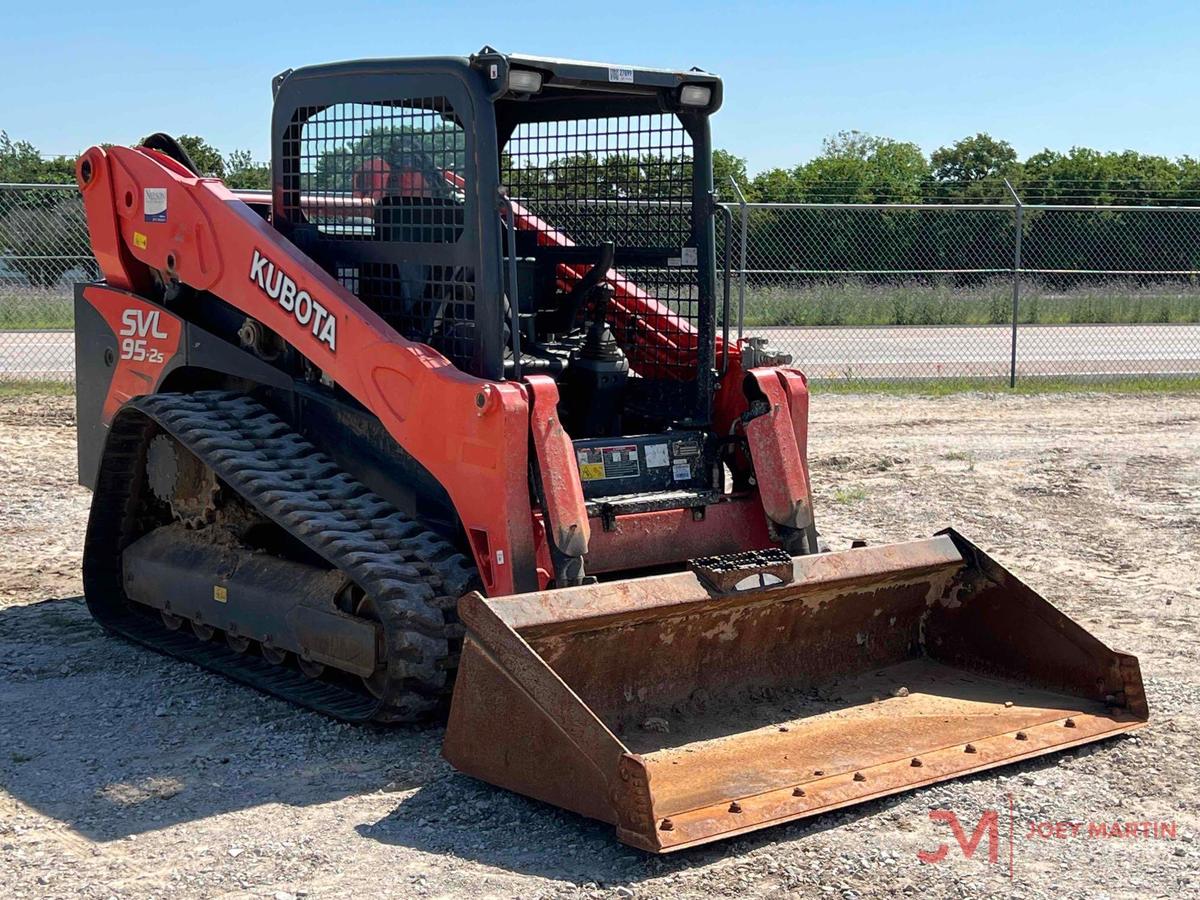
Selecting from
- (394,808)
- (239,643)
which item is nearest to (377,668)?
(394,808)

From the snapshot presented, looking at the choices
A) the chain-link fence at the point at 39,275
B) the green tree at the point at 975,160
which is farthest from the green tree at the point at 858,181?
the chain-link fence at the point at 39,275

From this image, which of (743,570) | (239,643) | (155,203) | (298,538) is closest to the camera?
(743,570)

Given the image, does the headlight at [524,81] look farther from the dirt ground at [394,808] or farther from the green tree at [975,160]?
the green tree at [975,160]

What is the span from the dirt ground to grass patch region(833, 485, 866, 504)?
1.99 metres

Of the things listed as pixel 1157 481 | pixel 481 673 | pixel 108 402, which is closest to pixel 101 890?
pixel 481 673

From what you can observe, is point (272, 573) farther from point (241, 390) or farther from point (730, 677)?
point (730, 677)

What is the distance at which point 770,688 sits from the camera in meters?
5.89

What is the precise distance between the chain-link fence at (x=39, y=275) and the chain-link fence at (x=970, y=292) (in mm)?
7625

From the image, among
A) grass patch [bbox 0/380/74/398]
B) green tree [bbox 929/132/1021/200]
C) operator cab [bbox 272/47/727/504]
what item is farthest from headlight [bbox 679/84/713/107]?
green tree [bbox 929/132/1021/200]

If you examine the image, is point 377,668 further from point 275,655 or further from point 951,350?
point 951,350

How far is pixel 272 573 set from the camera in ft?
20.4

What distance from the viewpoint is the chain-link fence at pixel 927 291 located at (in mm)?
15969

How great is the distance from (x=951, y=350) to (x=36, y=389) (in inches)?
424

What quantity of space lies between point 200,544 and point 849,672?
9.21 ft
